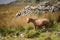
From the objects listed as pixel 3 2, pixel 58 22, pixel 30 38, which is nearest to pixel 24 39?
pixel 30 38

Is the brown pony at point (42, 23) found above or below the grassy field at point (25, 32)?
above

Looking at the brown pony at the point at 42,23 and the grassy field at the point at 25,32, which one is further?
the brown pony at the point at 42,23

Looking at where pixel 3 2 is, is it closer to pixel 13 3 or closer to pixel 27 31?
pixel 13 3

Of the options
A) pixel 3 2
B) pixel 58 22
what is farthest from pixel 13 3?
Answer: pixel 58 22

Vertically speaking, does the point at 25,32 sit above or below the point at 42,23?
below

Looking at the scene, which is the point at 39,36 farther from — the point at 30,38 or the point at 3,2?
the point at 3,2

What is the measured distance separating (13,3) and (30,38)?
22075mm

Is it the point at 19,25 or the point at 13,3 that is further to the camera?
the point at 13,3

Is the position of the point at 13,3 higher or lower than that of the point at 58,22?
lower

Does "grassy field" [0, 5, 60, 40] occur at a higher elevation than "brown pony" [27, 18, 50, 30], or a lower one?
lower

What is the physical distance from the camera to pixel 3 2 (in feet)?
102

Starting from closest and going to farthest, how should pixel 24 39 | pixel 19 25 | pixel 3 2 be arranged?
pixel 24 39, pixel 19 25, pixel 3 2

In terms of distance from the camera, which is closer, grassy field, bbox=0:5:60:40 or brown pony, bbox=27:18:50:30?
grassy field, bbox=0:5:60:40

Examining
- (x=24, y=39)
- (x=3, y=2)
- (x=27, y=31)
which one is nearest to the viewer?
(x=24, y=39)
